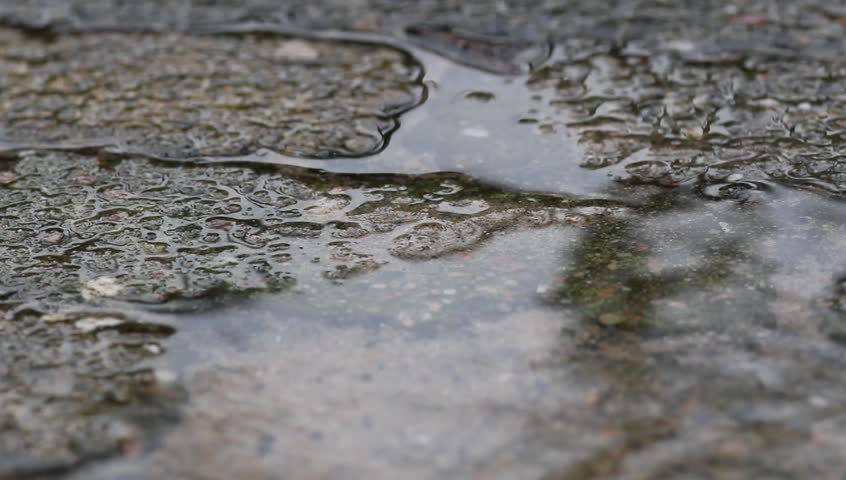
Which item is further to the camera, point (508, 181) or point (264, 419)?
point (508, 181)

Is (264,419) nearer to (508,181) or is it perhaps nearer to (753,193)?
(508,181)

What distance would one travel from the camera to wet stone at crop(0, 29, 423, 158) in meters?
2.95

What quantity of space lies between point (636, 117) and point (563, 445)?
1.57 meters

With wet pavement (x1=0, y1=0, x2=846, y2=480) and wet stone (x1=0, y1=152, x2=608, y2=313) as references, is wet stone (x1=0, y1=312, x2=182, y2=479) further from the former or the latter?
wet stone (x1=0, y1=152, x2=608, y2=313)

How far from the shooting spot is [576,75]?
3.27m

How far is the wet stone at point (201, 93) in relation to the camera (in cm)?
295

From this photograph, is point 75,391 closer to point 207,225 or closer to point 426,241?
point 207,225

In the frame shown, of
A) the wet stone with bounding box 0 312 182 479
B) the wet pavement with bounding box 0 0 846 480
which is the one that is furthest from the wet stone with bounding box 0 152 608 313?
the wet stone with bounding box 0 312 182 479

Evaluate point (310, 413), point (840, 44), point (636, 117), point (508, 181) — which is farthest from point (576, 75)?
point (310, 413)

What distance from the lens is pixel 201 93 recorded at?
10.6ft

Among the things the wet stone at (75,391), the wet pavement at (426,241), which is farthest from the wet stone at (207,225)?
the wet stone at (75,391)

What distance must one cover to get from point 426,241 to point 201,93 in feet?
4.17

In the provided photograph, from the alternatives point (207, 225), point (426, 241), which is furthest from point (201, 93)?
point (426, 241)

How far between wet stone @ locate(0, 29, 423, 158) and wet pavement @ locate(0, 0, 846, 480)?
0.01 metres
